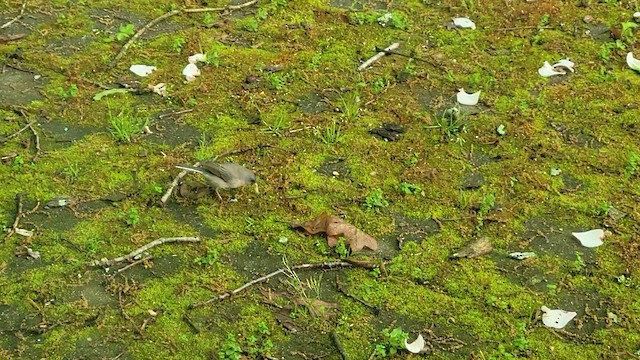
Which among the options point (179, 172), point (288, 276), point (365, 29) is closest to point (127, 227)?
point (179, 172)

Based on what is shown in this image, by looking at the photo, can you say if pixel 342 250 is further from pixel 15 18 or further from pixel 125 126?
pixel 15 18

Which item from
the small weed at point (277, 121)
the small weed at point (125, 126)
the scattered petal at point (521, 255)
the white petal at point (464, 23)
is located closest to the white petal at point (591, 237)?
the scattered petal at point (521, 255)

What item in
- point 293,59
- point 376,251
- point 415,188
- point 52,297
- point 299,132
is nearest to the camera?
point 52,297

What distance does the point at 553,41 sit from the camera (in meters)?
5.35

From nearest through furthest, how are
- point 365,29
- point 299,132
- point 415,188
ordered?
point 415,188 → point 299,132 → point 365,29

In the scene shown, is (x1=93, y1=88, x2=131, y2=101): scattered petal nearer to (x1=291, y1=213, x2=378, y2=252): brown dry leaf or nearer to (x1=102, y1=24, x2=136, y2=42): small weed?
(x1=102, y1=24, x2=136, y2=42): small weed

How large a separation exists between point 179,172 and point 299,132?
2.46ft

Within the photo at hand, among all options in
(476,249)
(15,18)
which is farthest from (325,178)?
(15,18)

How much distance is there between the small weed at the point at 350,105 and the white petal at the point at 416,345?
168 cm

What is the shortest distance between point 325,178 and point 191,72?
129 centimetres

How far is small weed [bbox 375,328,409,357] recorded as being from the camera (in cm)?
314

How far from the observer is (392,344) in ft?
10.4

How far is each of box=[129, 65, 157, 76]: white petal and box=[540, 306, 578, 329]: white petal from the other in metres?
2.80

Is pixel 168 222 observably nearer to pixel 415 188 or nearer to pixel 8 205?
pixel 8 205
